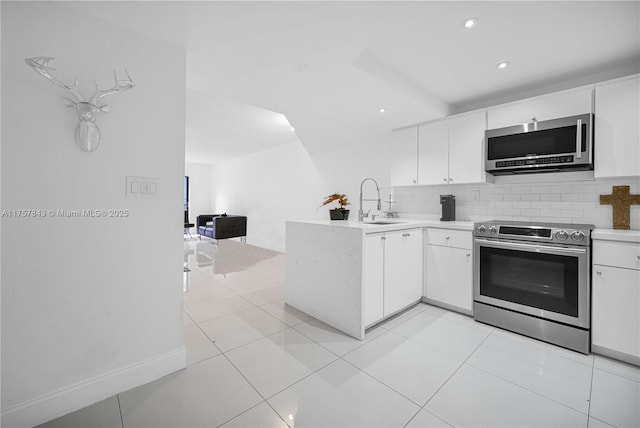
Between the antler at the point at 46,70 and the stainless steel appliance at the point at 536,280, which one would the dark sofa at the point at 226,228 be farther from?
the stainless steel appliance at the point at 536,280

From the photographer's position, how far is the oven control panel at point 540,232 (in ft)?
6.52

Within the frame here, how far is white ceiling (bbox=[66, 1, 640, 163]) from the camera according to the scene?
5.21 feet

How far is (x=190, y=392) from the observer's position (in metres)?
1.55

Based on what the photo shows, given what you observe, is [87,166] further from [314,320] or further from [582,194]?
[582,194]

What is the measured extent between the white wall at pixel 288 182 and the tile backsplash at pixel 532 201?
2.75 ft

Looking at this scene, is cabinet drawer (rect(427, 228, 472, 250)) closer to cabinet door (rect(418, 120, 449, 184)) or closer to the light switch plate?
cabinet door (rect(418, 120, 449, 184))

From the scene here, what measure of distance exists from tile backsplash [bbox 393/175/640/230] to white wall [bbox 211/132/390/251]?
0.84 metres

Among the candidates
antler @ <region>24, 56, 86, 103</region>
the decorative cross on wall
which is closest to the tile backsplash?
the decorative cross on wall

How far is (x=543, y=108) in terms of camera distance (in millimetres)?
2398

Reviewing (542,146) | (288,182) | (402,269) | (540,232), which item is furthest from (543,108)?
(288,182)

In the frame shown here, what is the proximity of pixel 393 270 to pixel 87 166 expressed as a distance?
2311 millimetres

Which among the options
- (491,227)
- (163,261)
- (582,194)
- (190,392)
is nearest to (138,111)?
(163,261)

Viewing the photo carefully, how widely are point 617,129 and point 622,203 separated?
2.02 feet

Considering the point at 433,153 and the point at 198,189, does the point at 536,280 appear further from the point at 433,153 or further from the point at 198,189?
the point at 198,189
